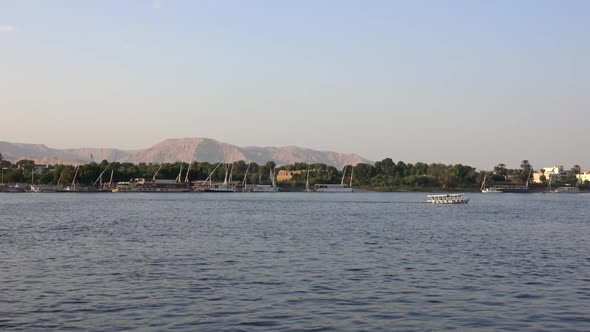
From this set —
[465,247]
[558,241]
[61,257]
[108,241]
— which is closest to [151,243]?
[108,241]

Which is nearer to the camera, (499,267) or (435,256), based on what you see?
(499,267)

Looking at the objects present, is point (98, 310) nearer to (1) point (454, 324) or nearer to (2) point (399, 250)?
(1) point (454, 324)

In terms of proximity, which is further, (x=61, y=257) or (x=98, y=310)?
(x=61, y=257)

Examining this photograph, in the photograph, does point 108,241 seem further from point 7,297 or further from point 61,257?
point 7,297

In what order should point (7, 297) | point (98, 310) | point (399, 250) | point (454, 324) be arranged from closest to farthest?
point (454, 324), point (98, 310), point (7, 297), point (399, 250)

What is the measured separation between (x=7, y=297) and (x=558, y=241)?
39.7 m

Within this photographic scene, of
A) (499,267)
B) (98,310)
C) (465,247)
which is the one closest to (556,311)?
(499,267)

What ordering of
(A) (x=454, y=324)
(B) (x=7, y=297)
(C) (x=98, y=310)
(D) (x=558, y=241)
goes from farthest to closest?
(D) (x=558, y=241) < (B) (x=7, y=297) < (C) (x=98, y=310) < (A) (x=454, y=324)

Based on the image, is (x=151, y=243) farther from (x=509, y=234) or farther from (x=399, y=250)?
(x=509, y=234)

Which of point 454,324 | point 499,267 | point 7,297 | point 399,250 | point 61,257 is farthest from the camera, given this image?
point 399,250

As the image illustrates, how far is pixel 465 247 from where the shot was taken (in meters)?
47.3

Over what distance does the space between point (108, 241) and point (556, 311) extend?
107ft

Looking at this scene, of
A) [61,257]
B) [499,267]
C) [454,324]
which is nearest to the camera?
[454,324]

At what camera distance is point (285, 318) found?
23516 mm
